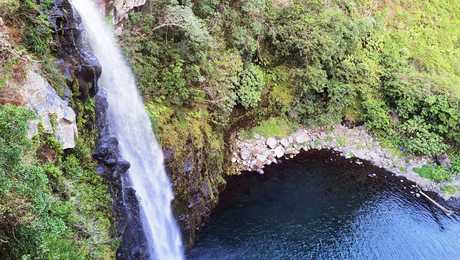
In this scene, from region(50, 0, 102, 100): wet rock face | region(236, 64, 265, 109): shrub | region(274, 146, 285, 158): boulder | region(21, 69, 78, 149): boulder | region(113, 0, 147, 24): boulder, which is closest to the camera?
region(21, 69, 78, 149): boulder

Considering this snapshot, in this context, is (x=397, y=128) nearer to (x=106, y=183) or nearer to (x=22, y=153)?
(x=106, y=183)

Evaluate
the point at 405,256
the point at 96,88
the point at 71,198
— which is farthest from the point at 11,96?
the point at 405,256

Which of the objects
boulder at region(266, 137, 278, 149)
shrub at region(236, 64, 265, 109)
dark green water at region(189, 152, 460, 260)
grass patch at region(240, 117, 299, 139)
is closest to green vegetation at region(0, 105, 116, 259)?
dark green water at region(189, 152, 460, 260)

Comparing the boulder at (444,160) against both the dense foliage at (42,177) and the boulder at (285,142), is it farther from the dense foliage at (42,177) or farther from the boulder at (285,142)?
the dense foliage at (42,177)

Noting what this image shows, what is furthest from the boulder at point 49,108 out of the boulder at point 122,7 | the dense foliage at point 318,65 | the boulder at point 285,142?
the boulder at point 285,142

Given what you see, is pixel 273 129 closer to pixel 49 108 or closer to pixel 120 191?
pixel 120 191

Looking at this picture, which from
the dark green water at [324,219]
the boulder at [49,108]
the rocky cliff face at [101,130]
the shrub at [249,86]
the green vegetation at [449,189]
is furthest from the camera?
the green vegetation at [449,189]

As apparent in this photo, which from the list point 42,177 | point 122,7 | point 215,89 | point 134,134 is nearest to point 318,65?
point 215,89

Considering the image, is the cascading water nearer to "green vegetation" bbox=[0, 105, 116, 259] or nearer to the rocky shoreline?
"green vegetation" bbox=[0, 105, 116, 259]
